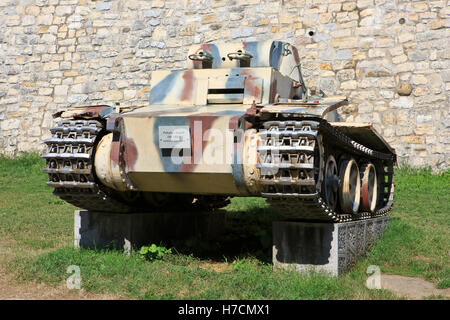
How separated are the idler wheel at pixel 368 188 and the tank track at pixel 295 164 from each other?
141 cm

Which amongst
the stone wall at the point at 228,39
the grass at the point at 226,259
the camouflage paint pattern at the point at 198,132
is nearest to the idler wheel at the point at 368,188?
the grass at the point at 226,259

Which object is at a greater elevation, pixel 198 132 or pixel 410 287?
pixel 198 132

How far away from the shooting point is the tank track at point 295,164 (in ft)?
16.5

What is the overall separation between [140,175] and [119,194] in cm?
78

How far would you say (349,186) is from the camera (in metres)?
6.30

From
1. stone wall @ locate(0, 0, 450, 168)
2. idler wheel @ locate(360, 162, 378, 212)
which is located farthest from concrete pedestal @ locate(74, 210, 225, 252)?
stone wall @ locate(0, 0, 450, 168)

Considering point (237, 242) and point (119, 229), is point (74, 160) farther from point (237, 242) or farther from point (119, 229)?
point (237, 242)

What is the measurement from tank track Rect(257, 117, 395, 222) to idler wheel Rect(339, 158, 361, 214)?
660 millimetres

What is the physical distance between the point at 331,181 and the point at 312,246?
68cm

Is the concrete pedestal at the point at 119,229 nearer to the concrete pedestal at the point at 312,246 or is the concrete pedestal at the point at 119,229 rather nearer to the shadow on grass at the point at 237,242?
the shadow on grass at the point at 237,242

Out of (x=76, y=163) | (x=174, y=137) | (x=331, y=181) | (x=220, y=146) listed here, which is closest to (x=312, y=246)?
(x=331, y=181)

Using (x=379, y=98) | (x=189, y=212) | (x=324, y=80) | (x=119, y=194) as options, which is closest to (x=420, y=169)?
(x=379, y=98)

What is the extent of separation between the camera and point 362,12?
12.1m

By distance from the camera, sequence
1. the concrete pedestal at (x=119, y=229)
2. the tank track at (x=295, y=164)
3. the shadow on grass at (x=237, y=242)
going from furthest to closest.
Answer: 1. the shadow on grass at (x=237, y=242)
2. the concrete pedestal at (x=119, y=229)
3. the tank track at (x=295, y=164)
